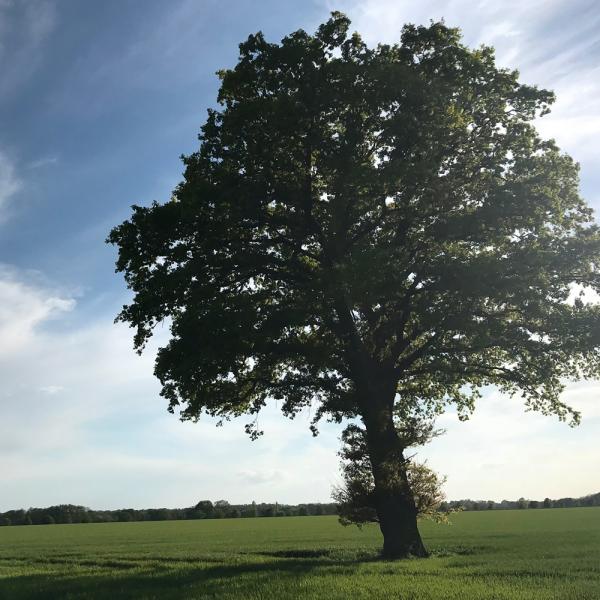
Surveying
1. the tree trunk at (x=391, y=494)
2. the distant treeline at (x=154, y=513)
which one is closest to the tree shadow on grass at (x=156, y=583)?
the tree trunk at (x=391, y=494)

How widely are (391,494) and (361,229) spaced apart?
10.9 metres

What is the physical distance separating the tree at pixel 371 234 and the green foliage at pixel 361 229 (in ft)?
0.24

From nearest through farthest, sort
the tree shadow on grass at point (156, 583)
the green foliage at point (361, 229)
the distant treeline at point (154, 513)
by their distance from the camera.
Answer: the tree shadow on grass at point (156, 583) < the green foliage at point (361, 229) < the distant treeline at point (154, 513)

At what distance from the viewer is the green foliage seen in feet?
74.3

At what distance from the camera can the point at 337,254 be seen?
24.5 m

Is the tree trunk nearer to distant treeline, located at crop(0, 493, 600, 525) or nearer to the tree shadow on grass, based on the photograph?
the tree shadow on grass

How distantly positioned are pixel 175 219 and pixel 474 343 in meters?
13.2

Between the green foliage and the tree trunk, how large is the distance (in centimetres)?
135

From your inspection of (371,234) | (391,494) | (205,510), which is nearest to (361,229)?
(371,234)

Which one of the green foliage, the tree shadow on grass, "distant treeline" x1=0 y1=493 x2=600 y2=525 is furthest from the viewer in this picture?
"distant treeline" x1=0 y1=493 x2=600 y2=525

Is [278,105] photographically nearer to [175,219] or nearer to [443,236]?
[175,219]

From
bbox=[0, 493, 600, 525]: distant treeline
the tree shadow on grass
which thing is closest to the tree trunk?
the tree shadow on grass

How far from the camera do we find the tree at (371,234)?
22.7m

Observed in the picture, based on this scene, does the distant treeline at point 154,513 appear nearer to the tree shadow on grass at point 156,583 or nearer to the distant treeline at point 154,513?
the distant treeline at point 154,513
